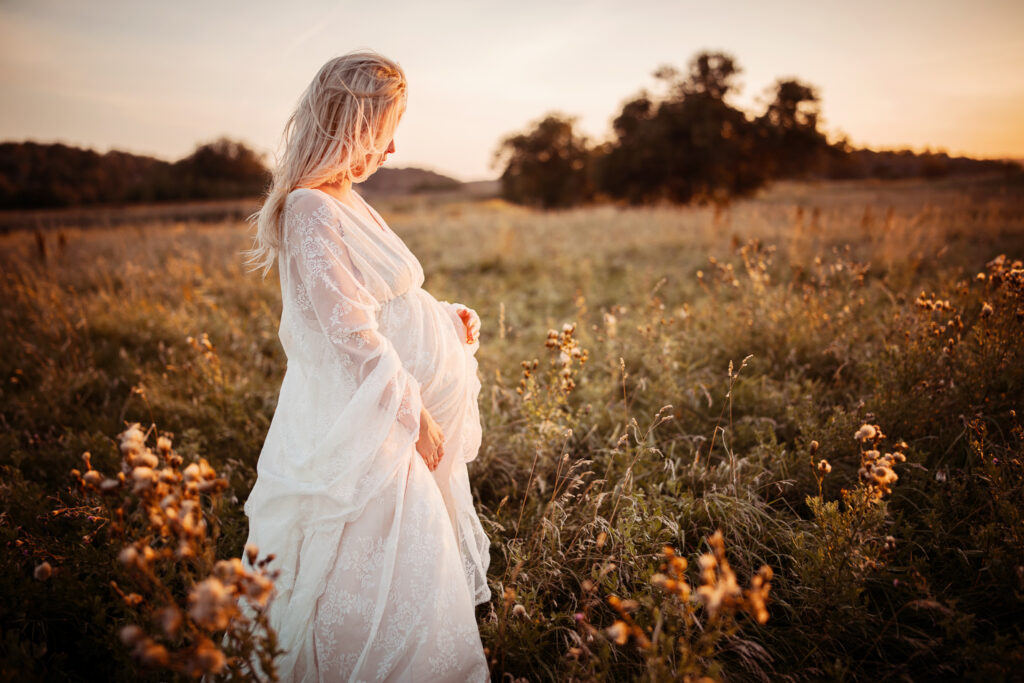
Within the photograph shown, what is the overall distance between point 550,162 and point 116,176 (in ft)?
95.5

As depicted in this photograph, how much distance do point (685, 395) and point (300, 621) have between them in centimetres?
298

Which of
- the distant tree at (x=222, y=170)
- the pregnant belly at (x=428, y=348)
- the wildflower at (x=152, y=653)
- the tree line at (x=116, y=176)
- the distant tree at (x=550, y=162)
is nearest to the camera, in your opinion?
the wildflower at (x=152, y=653)

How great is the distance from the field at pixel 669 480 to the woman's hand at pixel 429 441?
539mm

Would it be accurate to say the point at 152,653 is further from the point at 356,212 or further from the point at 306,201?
the point at 356,212

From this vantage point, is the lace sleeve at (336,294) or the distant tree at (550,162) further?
the distant tree at (550,162)

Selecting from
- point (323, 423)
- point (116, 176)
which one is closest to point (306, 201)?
point (323, 423)

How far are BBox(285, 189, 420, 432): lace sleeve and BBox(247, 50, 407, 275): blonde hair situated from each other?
156 millimetres

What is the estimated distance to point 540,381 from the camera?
400 cm

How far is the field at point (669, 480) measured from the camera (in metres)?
1.82

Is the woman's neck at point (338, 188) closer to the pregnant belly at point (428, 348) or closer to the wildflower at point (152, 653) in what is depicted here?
the pregnant belly at point (428, 348)

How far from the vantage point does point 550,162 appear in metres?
38.8

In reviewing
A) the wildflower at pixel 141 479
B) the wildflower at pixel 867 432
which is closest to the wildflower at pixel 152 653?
the wildflower at pixel 141 479

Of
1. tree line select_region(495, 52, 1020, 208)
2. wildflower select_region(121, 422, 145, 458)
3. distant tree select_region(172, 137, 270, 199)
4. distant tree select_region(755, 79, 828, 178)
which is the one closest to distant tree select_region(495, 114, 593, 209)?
tree line select_region(495, 52, 1020, 208)

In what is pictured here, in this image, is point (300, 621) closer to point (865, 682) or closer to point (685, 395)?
point (865, 682)
